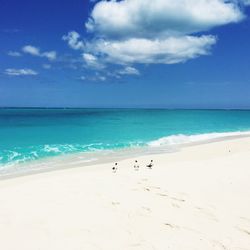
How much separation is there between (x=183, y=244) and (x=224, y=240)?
90 cm

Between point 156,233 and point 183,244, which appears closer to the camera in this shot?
point 183,244

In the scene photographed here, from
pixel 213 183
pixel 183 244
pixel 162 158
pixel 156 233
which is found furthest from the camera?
pixel 162 158

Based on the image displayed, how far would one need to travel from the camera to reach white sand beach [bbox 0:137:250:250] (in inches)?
235

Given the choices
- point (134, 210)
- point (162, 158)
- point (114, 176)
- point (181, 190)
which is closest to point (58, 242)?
point (134, 210)

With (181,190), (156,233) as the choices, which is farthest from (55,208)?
(181,190)

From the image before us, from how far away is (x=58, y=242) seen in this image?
19.4 feet

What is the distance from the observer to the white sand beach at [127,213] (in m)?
5.96

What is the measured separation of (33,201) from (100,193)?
1946mm

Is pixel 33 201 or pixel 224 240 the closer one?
pixel 224 240

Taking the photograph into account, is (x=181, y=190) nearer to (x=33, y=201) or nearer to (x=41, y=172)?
(x=33, y=201)

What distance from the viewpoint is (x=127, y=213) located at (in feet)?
24.1

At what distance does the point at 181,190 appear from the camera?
9.45 metres

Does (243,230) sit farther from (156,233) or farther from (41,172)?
(41,172)

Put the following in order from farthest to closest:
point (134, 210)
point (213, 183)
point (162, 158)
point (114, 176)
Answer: point (162, 158)
point (114, 176)
point (213, 183)
point (134, 210)
